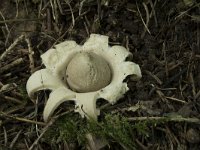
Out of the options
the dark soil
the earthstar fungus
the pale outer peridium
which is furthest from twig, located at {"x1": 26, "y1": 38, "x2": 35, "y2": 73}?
the pale outer peridium

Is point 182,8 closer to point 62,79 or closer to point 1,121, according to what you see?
point 62,79

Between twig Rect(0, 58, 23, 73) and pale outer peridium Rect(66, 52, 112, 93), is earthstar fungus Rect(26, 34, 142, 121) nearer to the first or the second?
pale outer peridium Rect(66, 52, 112, 93)

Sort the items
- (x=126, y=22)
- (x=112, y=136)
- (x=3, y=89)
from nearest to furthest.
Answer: (x=112, y=136)
(x=3, y=89)
(x=126, y=22)

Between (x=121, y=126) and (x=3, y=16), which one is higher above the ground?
(x=3, y=16)

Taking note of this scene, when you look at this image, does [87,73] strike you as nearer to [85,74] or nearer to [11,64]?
[85,74]

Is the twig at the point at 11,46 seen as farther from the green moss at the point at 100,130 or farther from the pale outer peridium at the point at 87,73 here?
the green moss at the point at 100,130

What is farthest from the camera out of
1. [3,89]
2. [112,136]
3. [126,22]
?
[126,22]

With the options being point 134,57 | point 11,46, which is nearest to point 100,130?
point 134,57

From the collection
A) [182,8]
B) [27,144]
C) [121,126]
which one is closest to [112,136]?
[121,126]
